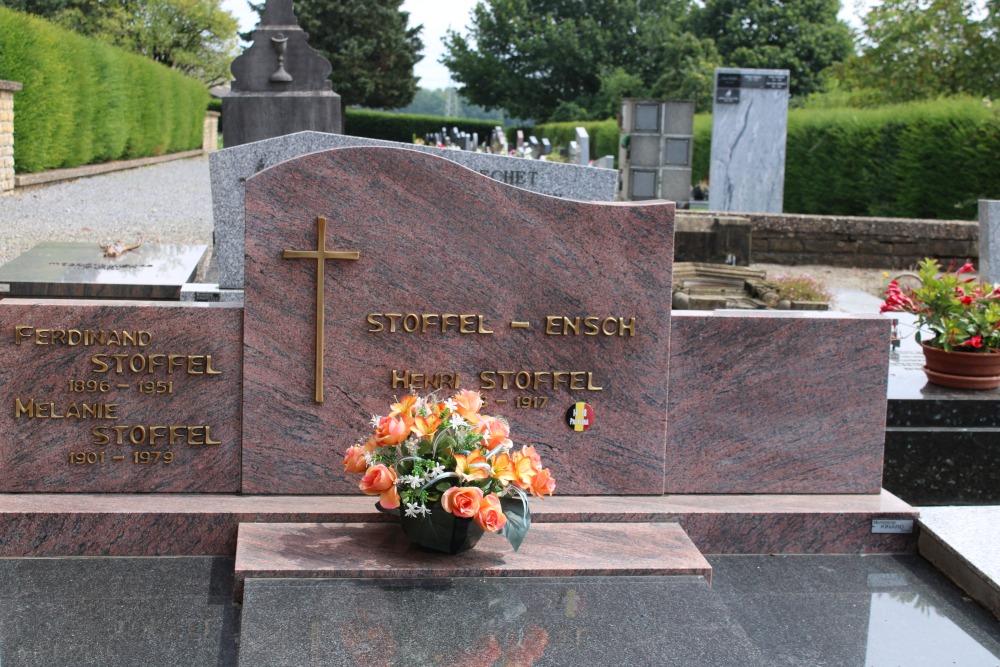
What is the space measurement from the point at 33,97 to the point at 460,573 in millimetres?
14592

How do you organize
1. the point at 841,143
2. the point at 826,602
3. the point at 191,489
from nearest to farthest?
the point at 826,602 < the point at 191,489 < the point at 841,143

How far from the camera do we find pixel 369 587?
309 centimetres

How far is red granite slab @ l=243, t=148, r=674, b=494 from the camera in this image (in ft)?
11.7

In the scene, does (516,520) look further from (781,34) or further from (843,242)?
(781,34)

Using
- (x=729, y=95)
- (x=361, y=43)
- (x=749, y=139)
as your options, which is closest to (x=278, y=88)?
(x=729, y=95)

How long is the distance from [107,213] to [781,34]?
31017mm

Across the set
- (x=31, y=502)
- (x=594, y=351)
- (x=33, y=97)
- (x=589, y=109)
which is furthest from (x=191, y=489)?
(x=589, y=109)

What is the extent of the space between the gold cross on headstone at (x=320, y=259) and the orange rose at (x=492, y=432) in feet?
2.05

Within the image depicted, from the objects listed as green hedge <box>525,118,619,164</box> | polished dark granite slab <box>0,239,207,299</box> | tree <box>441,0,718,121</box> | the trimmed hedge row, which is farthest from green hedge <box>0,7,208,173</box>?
tree <box>441,0,718,121</box>

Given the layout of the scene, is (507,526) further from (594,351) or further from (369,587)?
(594,351)

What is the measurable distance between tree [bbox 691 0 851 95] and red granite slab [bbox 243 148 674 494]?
35600mm

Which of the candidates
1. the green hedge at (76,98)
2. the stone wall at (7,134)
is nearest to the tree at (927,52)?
the green hedge at (76,98)

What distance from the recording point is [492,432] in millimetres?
3281

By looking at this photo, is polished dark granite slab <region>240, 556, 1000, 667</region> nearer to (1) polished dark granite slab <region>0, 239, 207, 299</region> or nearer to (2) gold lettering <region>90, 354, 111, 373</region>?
(2) gold lettering <region>90, 354, 111, 373</region>
